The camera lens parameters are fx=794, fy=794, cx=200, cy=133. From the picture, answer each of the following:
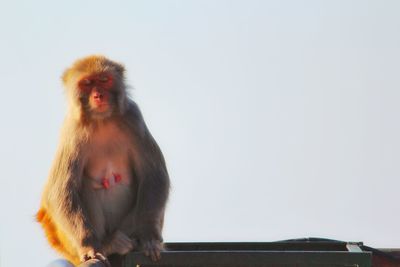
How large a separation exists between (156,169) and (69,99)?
2.86 ft

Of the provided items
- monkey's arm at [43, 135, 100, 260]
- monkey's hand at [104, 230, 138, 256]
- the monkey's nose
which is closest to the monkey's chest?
monkey's arm at [43, 135, 100, 260]

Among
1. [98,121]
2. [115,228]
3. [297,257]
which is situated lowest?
[115,228]

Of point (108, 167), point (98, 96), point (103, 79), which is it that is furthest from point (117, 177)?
point (103, 79)

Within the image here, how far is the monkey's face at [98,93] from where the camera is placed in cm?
595

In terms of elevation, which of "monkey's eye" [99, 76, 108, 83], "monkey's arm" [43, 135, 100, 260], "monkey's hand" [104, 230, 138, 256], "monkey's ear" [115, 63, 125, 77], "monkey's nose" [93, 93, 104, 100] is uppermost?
"monkey's ear" [115, 63, 125, 77]

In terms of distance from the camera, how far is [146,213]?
5.95 m

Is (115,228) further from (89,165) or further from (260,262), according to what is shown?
(260,262)

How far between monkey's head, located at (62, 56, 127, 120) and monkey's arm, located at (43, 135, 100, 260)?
28 cm

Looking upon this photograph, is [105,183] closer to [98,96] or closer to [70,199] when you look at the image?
[70,199]

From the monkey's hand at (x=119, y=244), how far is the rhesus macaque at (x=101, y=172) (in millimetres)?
11

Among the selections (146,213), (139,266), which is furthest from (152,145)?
(139,266)

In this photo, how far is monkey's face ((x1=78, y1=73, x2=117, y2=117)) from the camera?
5949mm

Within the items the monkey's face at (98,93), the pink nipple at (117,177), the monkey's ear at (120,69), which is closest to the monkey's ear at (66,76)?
the monkey's face at (98,93)

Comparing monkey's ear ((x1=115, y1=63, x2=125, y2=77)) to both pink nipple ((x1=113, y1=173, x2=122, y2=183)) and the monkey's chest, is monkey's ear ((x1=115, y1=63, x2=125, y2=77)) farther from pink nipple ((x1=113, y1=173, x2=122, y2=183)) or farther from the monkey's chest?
pink nipple ((x1=113, y1=173, x2=122, y2=183))
